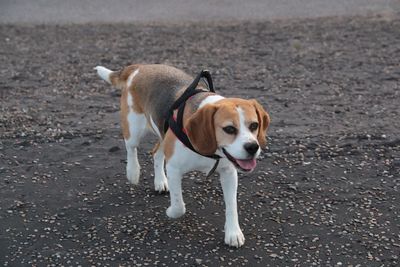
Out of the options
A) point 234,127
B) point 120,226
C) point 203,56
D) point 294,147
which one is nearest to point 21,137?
point 120,226

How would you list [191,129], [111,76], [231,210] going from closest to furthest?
[191,129], [231,210], [111,76]

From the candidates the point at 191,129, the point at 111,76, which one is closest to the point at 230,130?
the point at 191,129

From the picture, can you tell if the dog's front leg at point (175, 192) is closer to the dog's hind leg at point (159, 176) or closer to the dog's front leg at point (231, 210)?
the dog's front leg at point (231, 210)

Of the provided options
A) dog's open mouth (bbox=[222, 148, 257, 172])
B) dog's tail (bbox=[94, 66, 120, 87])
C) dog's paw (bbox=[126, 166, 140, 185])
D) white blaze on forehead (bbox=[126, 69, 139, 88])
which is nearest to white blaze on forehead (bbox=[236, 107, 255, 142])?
dog's open mouth (bbox=[222, 148, 257, 172])

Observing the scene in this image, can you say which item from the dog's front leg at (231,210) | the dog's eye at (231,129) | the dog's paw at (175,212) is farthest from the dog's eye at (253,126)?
the dog's paw at (175,212)

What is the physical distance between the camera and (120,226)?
16.8ft

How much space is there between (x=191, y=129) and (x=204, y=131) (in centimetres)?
10

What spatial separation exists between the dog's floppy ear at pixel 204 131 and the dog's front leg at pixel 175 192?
459 mm

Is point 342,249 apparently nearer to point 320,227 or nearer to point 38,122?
point 320,227

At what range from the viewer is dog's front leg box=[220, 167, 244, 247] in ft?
15.6

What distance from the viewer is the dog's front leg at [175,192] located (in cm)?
479

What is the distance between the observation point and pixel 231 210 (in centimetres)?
479

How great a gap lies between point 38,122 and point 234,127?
362cm

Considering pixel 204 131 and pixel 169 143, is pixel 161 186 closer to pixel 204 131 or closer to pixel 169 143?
pixel 169 143
